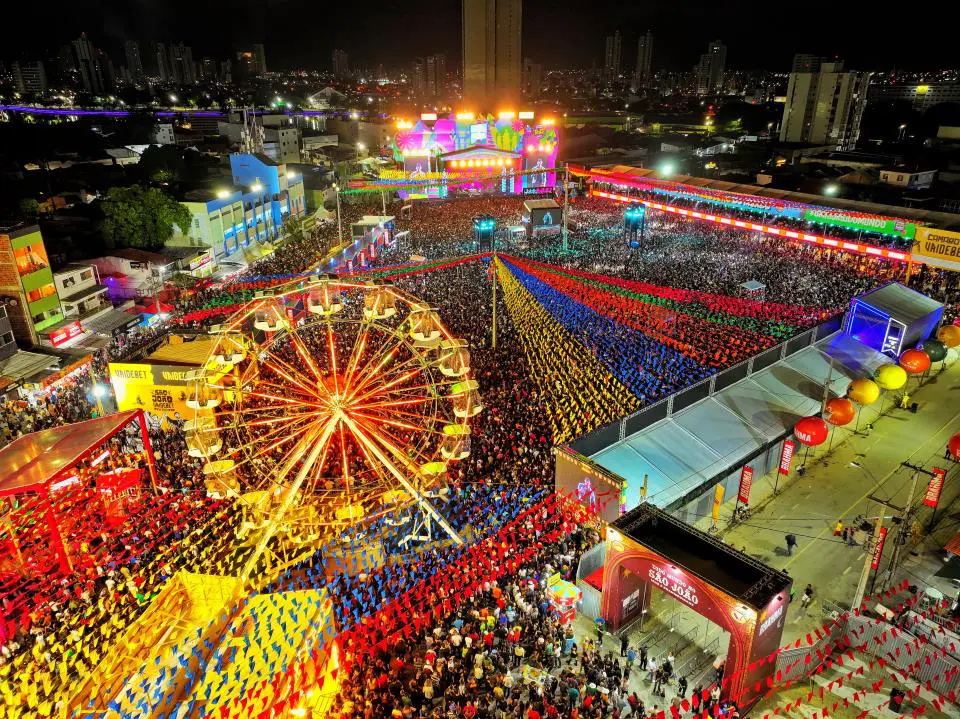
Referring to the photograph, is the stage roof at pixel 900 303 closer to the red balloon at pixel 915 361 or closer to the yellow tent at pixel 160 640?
the red balloon at pixel 915 361

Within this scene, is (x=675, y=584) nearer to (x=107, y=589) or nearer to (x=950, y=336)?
(x=107, y=589)

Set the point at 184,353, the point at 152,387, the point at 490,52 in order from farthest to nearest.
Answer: the point at 490,52
the point at 184,353
the point at 152,387

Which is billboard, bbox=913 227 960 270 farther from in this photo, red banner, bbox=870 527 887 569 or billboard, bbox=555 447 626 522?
billboard, bbox=555 447 626 522

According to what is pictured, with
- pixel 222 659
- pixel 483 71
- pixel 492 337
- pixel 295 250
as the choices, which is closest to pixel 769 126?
pixel 483 71

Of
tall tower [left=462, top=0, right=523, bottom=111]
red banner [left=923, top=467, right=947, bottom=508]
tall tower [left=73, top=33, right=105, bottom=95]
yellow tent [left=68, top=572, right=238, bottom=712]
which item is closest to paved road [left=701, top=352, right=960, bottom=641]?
red banner [left=923, top=467, right=947, bottom=508]

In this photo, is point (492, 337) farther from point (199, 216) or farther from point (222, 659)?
point (199, 216)

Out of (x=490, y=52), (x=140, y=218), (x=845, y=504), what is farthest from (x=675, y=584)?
(x=490, y=52)
